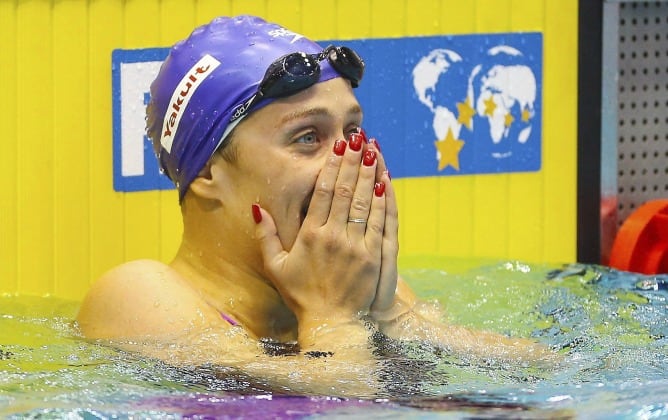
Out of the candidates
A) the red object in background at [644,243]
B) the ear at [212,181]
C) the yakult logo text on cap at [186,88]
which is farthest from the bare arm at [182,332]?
the red object in background at [644,243]

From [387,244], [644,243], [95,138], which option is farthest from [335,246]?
[644,243]

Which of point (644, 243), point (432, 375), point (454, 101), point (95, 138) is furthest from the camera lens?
point (644, 243)

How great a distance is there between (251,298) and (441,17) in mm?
1458

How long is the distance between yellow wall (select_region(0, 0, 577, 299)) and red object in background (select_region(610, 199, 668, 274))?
451 millimetres

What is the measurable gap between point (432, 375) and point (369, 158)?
452 mm

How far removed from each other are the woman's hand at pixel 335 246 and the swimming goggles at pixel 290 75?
0.14 meters

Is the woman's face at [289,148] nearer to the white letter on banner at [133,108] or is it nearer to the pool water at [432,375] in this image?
the pool water at [432,375]

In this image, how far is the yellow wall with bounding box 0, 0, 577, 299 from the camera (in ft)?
11.1

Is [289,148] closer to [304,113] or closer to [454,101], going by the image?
[304,113]

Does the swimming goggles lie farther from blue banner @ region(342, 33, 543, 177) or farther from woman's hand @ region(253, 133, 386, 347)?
blue banner @ region(342, 33, 543, 177)

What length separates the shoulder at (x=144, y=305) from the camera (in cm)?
257

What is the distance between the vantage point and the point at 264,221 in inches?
104

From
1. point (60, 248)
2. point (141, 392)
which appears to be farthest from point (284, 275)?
point (60, 248)

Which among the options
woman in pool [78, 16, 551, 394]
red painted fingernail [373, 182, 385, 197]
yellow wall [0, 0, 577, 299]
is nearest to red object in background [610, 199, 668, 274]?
yellow wall [0, 0, 577, 299]
